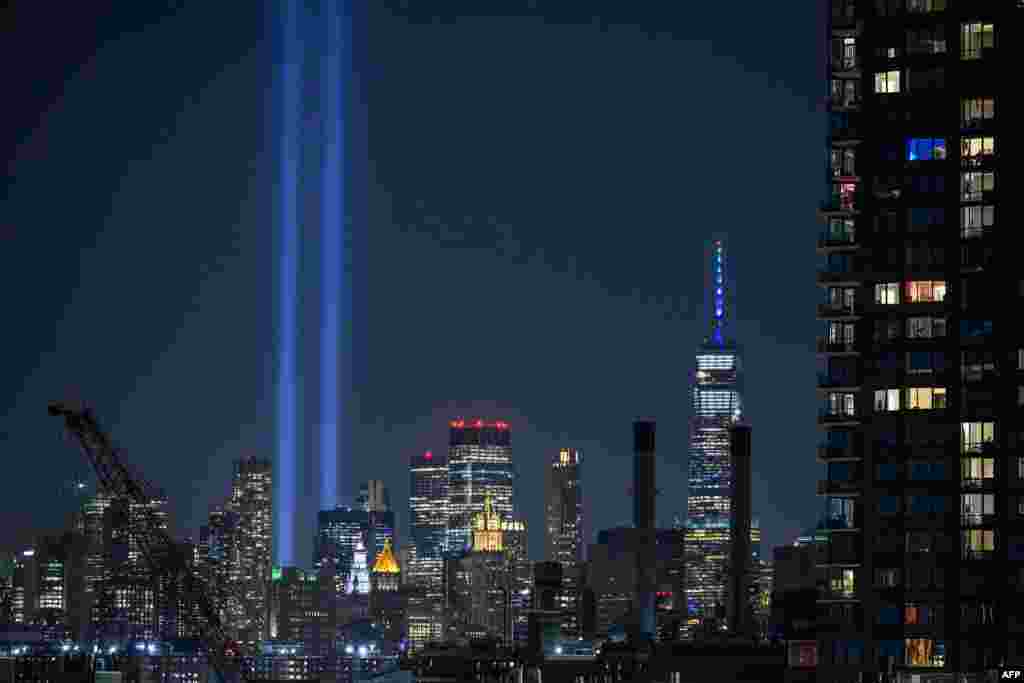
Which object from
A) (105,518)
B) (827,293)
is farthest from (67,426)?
(827,293)

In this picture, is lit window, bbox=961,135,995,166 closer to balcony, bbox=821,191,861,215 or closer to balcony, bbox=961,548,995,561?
balcony, bbox=821,191,861,215

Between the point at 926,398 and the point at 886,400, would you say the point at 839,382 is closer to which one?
the point at 886,400

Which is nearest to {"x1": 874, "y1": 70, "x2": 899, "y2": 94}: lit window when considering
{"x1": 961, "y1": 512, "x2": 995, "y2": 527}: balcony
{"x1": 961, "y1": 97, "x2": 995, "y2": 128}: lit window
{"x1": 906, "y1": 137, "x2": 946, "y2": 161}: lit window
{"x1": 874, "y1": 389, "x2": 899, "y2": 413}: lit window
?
{"x1": 906, "y1": 137, "x2": 946, "y2": 161}: lit window

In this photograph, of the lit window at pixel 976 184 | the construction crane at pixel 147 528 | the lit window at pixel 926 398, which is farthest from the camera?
the construction crane at pixel 147 528

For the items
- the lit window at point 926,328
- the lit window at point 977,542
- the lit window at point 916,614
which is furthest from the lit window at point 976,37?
the lit window at point 916,614

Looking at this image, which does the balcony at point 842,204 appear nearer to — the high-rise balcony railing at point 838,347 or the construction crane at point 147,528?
the high-rise balcony railing at point 838,347
